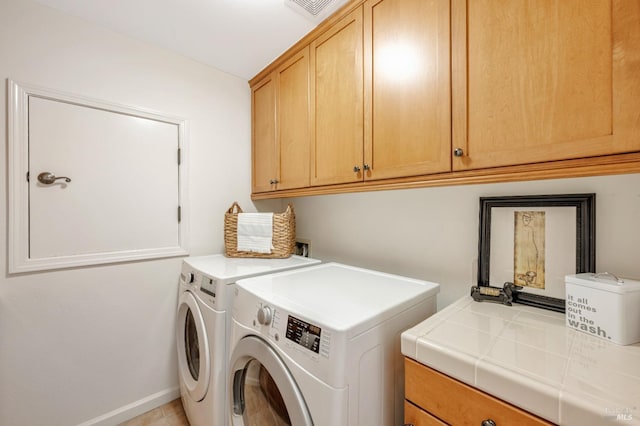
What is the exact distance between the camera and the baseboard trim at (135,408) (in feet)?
5.25

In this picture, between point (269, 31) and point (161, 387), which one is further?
point (161, 387)

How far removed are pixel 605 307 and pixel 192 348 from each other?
1.89m

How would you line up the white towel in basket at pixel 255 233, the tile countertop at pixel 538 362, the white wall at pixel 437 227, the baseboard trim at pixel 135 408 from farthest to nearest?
1. the white towel in basket at pixel 255 233
2. the baseboard trim at pixel 135 408
3. the white wall at pixel 437 227
4. the tile countertop at pixel 538 362

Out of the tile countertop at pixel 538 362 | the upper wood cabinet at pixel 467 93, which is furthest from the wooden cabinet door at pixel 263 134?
the tile countertop at pixel 538 362

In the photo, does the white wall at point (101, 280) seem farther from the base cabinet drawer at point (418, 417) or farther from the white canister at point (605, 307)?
the white canister at point (605, 307)

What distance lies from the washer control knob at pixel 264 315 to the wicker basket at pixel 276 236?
859 millimetres

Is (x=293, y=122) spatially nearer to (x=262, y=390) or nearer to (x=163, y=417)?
(x=262, y=390)

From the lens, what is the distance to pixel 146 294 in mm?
1749

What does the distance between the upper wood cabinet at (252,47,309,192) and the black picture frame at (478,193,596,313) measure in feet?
3.14

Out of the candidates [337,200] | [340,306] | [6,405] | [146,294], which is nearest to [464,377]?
[340,306]

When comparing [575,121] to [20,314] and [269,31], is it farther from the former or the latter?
[20,314]

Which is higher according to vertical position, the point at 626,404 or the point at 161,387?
the point at 626,404

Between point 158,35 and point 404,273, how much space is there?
2.06 meters

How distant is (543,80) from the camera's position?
79 cm
